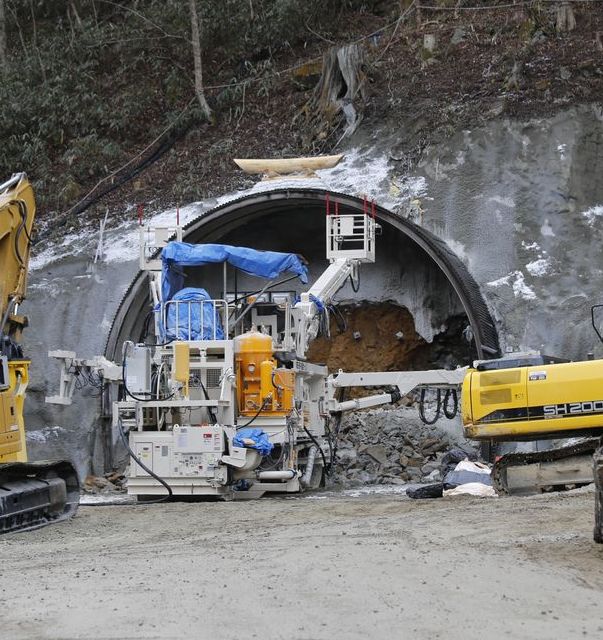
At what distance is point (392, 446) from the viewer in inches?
782

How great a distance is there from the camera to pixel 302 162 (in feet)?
75.6

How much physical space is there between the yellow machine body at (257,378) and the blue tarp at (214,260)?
4.91 feet

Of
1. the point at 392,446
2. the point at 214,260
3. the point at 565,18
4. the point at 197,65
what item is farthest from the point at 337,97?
the point at 214,260

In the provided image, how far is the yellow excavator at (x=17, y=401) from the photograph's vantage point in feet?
38.3

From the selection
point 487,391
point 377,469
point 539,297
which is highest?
point 539,297

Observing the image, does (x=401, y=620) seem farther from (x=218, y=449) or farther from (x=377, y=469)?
(x=377, y=469)

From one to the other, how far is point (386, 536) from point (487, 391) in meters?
4.41

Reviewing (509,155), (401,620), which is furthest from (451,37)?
(401,620)

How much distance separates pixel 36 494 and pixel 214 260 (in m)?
5.51

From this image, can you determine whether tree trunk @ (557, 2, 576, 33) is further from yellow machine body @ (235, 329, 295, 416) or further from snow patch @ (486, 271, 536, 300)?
yellow machine body @ (235, 329, 295, 416)

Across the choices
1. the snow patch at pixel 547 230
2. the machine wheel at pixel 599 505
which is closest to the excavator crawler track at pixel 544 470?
the machine wheel at pixel 599 505

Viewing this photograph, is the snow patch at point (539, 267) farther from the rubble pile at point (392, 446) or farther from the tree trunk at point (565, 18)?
the tree trunk at point (565, 18)

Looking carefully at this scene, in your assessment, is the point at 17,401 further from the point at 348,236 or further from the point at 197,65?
the point at 197,65

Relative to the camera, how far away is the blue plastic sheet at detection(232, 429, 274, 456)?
14.9 meters
